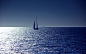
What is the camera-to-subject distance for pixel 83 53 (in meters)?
37.4

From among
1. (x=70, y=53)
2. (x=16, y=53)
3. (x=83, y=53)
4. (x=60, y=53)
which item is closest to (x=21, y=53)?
(x=16, y=53)

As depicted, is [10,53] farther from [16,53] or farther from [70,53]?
[70,53]

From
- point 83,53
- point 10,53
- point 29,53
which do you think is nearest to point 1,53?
point 10,53

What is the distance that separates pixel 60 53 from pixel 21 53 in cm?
1328

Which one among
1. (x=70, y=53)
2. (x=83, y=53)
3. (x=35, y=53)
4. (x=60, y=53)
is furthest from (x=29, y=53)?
(x=83, y=53)

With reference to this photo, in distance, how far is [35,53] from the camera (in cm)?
3622

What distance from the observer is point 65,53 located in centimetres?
3681

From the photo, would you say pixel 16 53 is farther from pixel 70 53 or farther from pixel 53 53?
pixel 70 53

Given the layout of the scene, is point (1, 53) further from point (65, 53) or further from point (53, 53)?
point (65, 53)

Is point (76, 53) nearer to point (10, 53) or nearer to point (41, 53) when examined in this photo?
point (41, 53)

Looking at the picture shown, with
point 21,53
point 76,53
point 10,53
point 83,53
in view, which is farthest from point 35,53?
point 83,53

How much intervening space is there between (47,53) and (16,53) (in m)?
10.5

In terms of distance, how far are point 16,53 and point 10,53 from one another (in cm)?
204

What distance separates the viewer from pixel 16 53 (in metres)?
35.8
